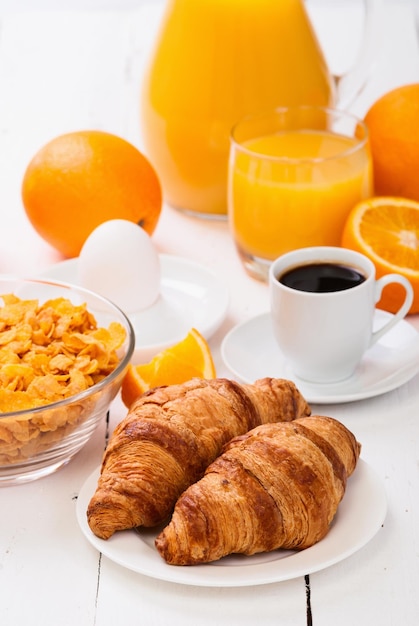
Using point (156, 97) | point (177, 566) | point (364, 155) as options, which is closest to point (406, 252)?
point (364, 155)

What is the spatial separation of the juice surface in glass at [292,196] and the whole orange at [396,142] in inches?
2.9

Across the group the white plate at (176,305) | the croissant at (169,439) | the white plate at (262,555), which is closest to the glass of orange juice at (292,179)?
the white plate at (176,305)

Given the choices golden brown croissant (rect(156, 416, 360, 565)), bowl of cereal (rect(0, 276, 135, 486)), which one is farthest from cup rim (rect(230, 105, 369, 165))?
golden brown croissant (rect(156, 416, 360, 565))

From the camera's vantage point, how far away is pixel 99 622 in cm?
88

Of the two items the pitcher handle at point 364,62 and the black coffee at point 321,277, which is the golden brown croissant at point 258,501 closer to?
the black coffee at point 321,277

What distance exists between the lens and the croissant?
3.01ft

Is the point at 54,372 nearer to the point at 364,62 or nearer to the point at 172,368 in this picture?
the point at 172,368

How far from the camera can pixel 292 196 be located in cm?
142

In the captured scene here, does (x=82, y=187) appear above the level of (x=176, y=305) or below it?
above

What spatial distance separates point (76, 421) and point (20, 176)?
0.92 metres

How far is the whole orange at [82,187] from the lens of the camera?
1.48 m

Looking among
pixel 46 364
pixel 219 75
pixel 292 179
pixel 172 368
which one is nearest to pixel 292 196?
pixel 292 179

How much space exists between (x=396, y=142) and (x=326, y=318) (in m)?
0.48

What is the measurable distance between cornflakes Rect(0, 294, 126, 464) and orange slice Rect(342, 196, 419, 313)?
1.34ft
